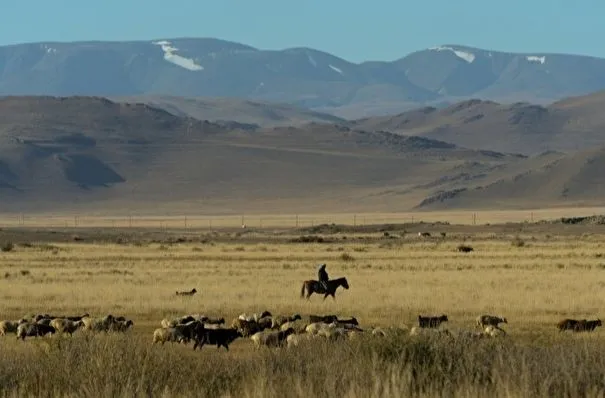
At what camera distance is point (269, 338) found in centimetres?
1809

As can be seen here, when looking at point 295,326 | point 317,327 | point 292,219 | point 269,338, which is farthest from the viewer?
point 292,219

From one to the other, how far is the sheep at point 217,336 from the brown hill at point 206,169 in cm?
11920

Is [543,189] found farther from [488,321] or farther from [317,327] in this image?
[317,327]

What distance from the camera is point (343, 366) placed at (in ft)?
38.9

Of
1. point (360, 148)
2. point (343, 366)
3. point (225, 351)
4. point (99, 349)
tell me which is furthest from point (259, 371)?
point (360, 148)

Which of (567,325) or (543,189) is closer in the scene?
(567,325)

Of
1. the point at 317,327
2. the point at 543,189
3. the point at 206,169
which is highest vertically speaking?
the point at 206,169

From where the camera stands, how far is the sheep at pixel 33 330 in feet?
64.0

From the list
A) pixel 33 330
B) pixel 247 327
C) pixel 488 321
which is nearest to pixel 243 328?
pixel 247 327

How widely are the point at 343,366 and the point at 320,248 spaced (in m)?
44.9

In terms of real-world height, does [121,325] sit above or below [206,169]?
below

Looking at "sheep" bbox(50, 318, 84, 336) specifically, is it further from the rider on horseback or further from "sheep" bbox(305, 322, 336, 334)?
the rider on horseback

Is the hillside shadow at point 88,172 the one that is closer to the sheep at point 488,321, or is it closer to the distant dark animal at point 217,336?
the sheep at point 488,321

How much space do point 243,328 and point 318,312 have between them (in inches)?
195
